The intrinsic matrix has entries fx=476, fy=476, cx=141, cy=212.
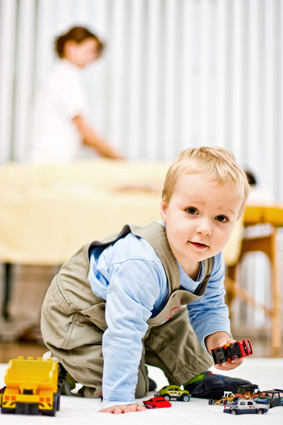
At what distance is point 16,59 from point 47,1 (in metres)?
0.36

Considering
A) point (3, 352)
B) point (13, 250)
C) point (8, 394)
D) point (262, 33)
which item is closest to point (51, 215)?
point (13, 250)

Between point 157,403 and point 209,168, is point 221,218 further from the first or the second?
point 157,403

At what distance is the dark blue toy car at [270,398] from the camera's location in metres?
0.68

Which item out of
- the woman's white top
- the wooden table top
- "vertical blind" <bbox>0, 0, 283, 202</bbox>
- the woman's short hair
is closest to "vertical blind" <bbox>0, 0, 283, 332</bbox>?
"vertical blind" <bbox>0, 0, 283, 202</bbox>

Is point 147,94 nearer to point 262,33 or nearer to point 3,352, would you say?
point 262,33

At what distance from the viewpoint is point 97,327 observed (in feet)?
2.69

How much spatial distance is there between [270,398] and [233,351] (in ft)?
0.27

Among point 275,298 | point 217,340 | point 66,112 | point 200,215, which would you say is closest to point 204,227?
point 200,215

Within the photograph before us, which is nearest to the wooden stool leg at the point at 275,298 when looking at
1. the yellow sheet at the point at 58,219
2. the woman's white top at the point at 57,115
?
the yellow sheet at the point at 58,219

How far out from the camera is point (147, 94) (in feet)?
8.59

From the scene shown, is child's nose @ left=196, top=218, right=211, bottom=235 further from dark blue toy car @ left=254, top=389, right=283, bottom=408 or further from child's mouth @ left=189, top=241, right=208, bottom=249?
dark blue toy car @ left=254, top=389, right=283, bottom=408

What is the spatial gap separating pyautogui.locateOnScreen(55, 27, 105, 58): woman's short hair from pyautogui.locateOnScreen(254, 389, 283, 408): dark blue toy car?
6.46 ft

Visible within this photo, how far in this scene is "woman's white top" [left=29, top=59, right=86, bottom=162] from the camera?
2.21 metres

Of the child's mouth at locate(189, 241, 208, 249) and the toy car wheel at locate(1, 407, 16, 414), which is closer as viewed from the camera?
the toy car wheel at locate(1, 407, 16, 414)
